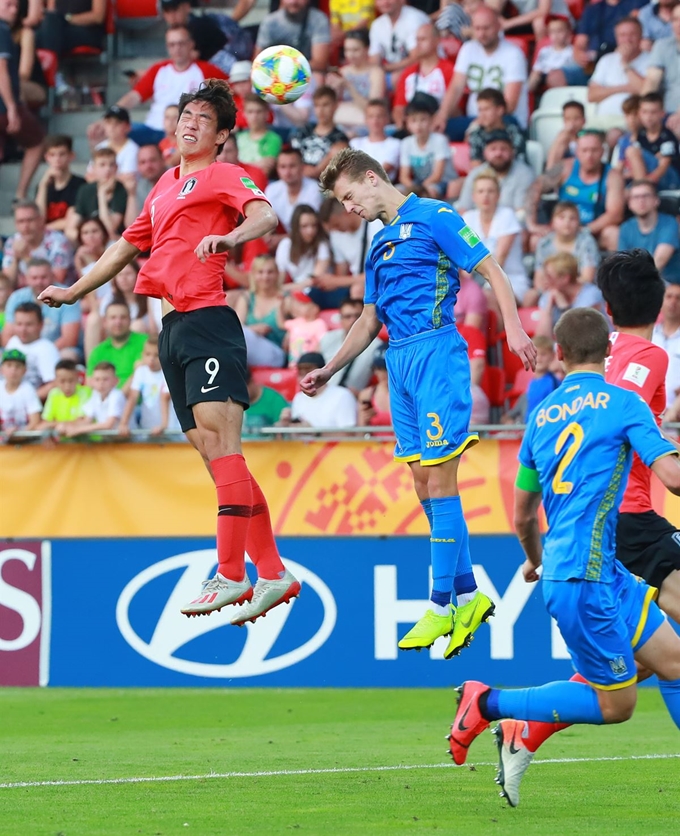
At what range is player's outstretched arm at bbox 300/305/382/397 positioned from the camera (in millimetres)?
7816

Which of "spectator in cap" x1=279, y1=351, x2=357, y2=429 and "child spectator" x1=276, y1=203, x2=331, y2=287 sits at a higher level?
"child spectator" x1=276, y1=203, x2=331, y2=287

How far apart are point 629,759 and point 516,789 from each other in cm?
220

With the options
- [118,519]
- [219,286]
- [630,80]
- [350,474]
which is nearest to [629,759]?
[219,286]

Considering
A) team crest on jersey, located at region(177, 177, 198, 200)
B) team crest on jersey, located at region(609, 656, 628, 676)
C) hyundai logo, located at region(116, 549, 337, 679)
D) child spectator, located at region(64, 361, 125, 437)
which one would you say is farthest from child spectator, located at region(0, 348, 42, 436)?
team crest on jersey, located at region(609, 656, 628, 676)

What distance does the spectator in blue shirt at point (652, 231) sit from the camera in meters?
13.8

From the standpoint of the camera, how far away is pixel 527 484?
19.4 feet

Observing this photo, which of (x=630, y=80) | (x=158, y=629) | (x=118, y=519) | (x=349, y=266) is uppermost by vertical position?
(x=630, y=80)

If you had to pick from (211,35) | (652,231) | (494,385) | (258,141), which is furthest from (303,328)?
(211,35)

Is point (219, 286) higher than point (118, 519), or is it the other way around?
point (219, 286)

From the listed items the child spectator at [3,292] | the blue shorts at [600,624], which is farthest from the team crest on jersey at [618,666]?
the child spectator at [3,292]

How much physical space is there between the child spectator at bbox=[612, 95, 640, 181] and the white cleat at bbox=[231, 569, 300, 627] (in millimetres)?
8163

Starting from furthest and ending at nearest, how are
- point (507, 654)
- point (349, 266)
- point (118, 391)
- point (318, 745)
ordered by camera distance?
point (349, 266)
point (118, 391)
point (507, 654)
point (318, 745)

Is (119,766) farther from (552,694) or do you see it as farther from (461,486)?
(461,486)

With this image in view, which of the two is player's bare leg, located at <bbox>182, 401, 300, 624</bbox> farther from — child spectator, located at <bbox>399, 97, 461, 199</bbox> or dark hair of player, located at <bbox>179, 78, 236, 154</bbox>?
child spectator, located at <bbox>399, 97, 461, 199</bbox>
